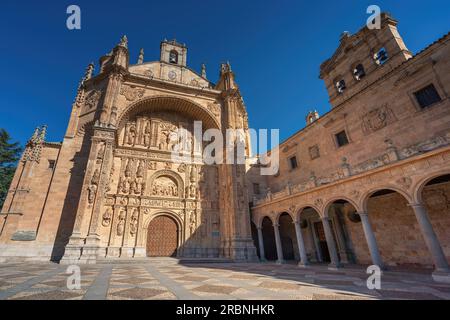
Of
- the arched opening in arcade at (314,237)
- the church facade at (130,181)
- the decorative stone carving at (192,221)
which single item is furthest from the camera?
the decorative stone carving at (192,221)

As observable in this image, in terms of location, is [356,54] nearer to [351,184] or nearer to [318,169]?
[318,169]

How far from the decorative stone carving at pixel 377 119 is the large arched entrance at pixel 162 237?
52.5ft

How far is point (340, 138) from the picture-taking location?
15070 mm

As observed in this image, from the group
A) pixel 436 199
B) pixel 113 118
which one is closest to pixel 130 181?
pixel 113 118

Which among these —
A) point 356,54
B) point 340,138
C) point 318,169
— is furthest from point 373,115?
point 356,54

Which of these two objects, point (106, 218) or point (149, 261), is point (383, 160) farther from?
point (106, 218)

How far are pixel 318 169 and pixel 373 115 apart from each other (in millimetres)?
5104

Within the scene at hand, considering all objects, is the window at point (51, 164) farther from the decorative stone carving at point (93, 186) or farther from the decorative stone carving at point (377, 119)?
the decorative stone carving at point (377, 119)

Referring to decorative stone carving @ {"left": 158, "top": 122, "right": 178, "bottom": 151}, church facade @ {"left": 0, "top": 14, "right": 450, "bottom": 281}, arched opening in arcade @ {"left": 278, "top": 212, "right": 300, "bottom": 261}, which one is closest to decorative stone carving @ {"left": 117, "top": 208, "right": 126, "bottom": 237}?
church facade @ {"left": 0, "top": 14, "right": 450, "bottom": 281}

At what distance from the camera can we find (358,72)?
57.4 feet

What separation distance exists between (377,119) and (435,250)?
26.5 feet

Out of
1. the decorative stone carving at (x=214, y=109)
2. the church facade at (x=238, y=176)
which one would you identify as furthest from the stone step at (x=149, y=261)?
the decorative stone carving at (x=214, y=109)

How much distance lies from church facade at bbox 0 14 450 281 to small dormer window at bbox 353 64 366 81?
0.10 meters

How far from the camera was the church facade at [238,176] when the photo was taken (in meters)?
10.2
